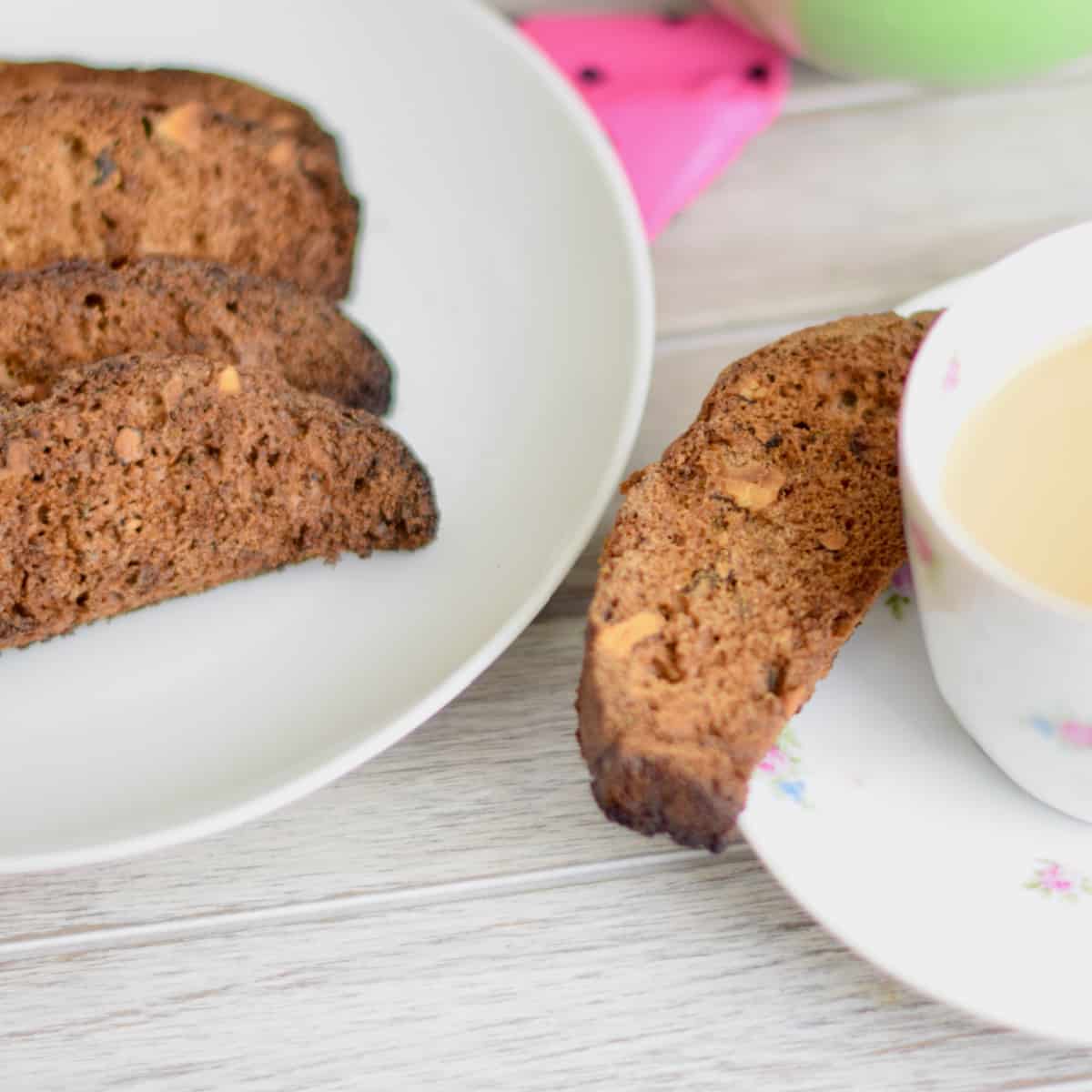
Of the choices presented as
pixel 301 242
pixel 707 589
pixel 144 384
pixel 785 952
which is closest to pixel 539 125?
pixel 301 242

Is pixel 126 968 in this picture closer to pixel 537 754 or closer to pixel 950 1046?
pixel 537 754

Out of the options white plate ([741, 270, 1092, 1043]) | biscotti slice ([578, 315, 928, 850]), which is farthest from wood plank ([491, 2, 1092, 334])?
white plate ([741, 270, 1092, 1043])

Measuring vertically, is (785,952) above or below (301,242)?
below

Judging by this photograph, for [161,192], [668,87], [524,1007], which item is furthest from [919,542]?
[668,87]

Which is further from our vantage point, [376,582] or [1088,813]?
[376,582]

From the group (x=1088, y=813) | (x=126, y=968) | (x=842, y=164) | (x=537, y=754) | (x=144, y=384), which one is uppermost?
(x=842, y=164)

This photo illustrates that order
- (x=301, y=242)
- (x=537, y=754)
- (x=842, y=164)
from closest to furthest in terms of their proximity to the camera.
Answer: (x=537, y=754) < (x=301, y=242) < (x=842, y=164)

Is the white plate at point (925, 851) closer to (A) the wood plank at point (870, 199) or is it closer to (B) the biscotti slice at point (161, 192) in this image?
(A) the wood plank at point (870, 199)
